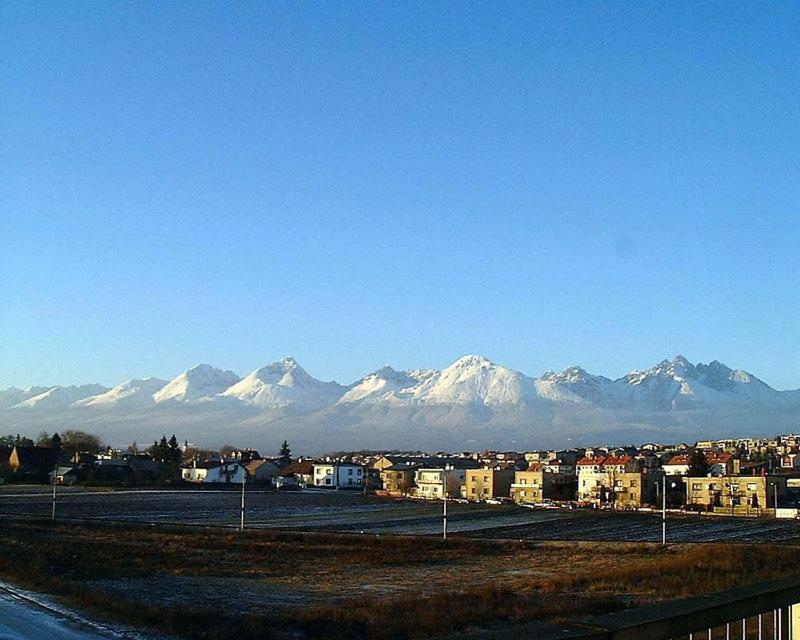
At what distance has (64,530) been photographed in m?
52.3

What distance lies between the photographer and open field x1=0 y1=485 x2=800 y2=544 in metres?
65.2

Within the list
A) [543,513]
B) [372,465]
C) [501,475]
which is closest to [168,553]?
[543,513]

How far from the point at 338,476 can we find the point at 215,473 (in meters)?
22.3

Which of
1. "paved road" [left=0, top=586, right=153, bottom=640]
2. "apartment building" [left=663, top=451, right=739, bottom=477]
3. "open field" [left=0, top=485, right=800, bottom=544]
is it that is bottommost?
"open field" [left=0, top=485, right=800, bottom=544]

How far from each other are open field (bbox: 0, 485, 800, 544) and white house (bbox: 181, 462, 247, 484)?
3654 centimetres

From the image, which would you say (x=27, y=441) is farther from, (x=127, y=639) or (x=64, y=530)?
(x=127, y=639)

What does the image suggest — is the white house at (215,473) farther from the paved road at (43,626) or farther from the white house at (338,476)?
the paved road at (43,626)

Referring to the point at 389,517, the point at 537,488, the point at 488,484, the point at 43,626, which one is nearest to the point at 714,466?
the point at 537,488

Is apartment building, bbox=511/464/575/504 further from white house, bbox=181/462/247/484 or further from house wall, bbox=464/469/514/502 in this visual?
white house, bbox=181/462/247/484

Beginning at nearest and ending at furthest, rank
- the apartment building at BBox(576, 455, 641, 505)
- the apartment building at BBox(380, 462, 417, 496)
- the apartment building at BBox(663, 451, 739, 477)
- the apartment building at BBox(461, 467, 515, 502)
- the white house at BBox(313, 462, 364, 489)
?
the apartment building at BBox(576, 455, 641, 505) → the apartment building at BBox(663, 451, 739, 477) → the apartment building at BBox(461, 467, 515, 502) → the apartment building at BBox(380, 462, 417, 496) → the white house at BBox(313, 462, 364, 489)

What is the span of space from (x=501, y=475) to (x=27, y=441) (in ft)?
411

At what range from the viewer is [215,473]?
488ft

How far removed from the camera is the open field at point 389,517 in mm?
65188

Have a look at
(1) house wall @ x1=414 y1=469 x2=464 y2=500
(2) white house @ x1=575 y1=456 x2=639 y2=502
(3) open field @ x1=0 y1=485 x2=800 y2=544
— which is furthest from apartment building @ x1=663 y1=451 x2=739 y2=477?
(3) open field @ x1=0 y1=485 x2=800 y2=544
